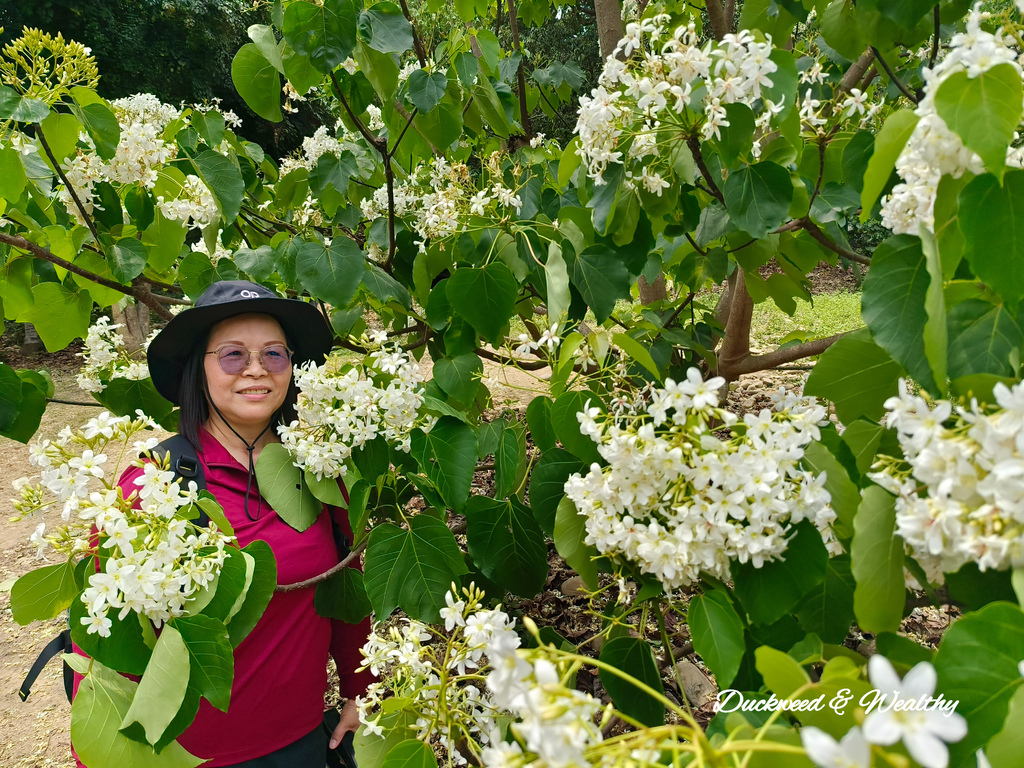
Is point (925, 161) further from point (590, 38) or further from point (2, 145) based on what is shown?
point (590, 38)

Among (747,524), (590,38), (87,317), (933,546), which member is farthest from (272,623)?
(590,38)

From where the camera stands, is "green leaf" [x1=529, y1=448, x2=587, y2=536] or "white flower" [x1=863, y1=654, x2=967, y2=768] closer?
"white flower" [x1=863, y1=654, x2=967, y2=768]

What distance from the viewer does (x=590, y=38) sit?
42.0ft

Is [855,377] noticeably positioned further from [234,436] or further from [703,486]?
[234,436]

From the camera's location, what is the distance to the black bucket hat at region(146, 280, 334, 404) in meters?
1.81

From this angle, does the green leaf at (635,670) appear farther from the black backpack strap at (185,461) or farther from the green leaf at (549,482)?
the black backpack strap at (185,461)

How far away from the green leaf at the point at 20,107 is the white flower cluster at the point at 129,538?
860 millimetres

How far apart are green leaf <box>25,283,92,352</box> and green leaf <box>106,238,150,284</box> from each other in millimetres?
329

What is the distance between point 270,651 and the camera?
1762 millimetres

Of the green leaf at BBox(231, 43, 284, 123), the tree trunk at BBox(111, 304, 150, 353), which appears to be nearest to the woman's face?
the green leaf at BBox(231, 43, 284, 123)

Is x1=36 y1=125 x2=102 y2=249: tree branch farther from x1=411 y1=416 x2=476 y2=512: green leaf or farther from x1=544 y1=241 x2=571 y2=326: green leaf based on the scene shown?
x1=544 y1=241 x2=571 y2=326: green leaf

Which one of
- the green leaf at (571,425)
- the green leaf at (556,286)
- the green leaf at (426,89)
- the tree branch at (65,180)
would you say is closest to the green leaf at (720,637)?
the green leaf at (571,425)

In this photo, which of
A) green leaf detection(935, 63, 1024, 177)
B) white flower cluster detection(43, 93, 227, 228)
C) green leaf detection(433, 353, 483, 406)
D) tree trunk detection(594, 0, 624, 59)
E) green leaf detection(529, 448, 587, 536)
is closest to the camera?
green leaf detection(935, 63, 1024, 177)

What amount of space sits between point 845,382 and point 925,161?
1.06 ft
